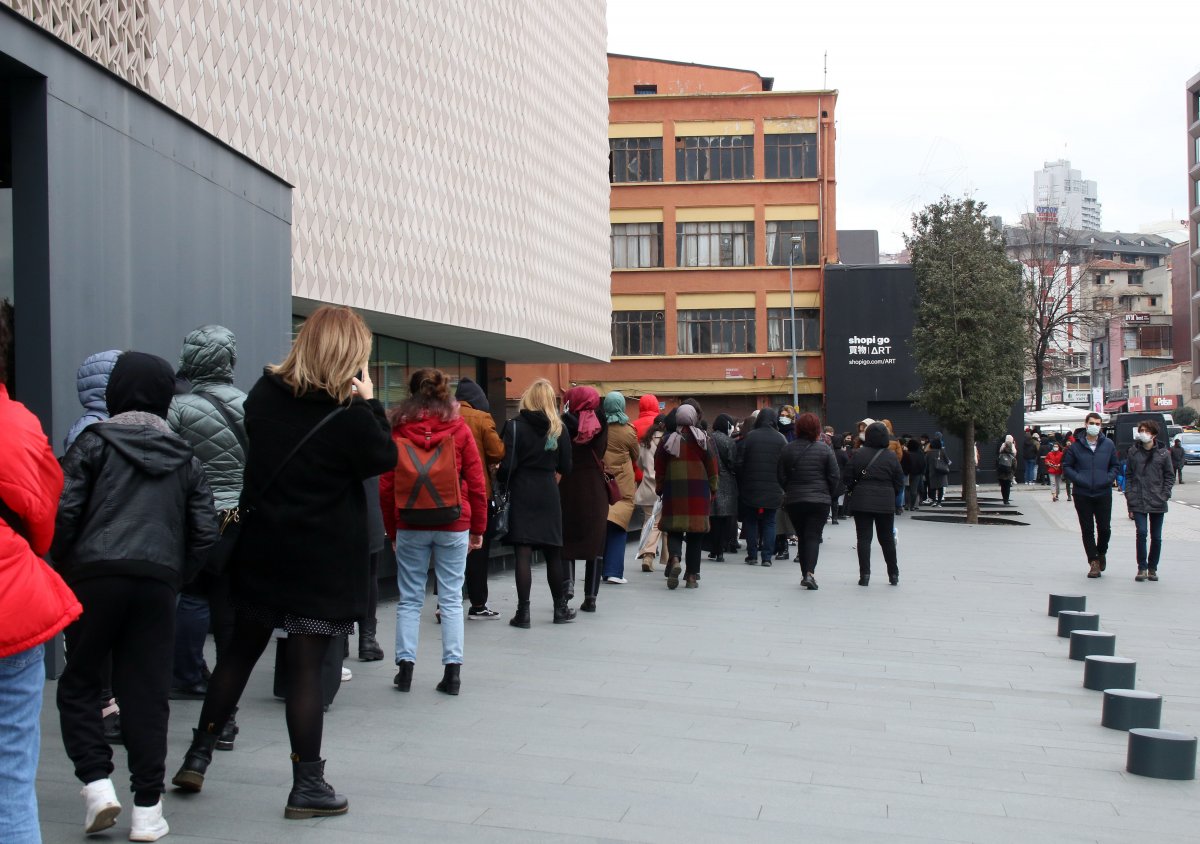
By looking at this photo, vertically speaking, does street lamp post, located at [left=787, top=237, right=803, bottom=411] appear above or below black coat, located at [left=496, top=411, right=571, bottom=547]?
above

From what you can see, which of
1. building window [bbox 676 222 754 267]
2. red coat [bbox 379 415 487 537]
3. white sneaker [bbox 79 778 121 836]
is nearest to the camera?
white sneaker [bbox 79 778 121 836]

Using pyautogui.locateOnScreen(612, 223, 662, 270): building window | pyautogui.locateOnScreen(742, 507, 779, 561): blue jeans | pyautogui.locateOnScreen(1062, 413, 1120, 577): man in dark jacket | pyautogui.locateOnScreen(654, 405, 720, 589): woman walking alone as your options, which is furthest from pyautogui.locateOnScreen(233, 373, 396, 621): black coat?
Result: pyautogui.locateOnScreen(612, 223, 662, 270): building window

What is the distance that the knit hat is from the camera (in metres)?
4.52

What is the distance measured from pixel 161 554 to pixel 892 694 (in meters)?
4.80

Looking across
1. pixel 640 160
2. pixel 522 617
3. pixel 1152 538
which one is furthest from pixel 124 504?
pixel 640 160

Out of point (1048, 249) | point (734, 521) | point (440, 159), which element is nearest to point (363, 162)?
point (440, 159)

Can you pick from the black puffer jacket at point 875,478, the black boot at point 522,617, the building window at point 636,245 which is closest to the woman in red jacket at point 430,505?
the black boot at point 522,617

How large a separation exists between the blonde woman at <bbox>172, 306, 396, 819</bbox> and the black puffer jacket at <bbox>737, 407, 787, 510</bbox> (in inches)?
417

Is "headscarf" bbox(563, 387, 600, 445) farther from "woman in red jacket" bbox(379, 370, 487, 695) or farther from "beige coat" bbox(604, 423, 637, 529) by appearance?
"woman in red jacket" bbox(379, 370, 487, 695)

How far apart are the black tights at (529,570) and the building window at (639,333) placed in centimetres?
3979

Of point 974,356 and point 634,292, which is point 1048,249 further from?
point 974,356

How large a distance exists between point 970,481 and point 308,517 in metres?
23.4

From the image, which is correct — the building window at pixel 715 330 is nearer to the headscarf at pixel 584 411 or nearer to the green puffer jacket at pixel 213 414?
the headscarf at pixel 584 411

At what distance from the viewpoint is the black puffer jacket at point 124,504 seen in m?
4.29
